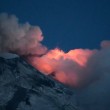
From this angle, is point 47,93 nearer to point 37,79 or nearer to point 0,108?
point 37,79

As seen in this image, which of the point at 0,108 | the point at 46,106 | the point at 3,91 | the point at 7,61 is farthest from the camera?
the point at 7,61

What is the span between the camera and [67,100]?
6255 inches

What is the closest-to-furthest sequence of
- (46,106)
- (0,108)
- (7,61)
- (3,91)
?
(0,108), (46,106), (3,91), (7,61)

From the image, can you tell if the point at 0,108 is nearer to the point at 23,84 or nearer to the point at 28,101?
the point at 28,101

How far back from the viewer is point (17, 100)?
148125mm

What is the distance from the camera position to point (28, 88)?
513 ft

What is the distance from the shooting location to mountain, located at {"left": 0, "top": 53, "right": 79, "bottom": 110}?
147 meters

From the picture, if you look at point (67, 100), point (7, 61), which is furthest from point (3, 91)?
point (67, 100)

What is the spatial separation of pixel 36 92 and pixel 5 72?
19703 mm

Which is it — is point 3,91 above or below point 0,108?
above

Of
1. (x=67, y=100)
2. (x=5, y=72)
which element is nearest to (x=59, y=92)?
(x=67, y=100)

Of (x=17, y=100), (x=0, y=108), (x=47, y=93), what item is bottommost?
(x=0, y=108)

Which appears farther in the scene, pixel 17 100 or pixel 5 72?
pixel 5 72

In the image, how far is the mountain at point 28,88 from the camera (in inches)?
5787
